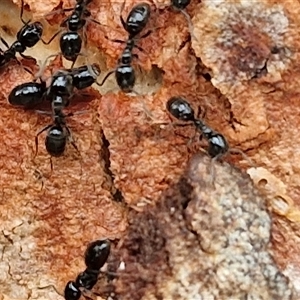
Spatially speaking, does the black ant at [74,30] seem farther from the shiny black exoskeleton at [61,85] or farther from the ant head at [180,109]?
the ant head at [180,109]

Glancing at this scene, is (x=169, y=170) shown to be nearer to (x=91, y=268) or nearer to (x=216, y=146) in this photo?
(x=216, y=146)

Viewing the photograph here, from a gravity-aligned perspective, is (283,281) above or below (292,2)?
below

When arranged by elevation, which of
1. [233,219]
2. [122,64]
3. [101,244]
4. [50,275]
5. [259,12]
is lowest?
[50,275]

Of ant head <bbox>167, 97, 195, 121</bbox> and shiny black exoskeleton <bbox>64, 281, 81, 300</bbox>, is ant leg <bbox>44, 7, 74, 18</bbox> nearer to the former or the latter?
ant head <bbox>167, 97, 195, 121</bbox>

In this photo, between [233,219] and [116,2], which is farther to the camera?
[116,2]

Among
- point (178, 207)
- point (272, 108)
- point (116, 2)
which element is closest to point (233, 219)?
point (178, 207)

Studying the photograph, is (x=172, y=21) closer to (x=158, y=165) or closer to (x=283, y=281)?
(x=158, y=165)

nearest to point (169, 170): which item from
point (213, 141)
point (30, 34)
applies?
point (213, 141)
